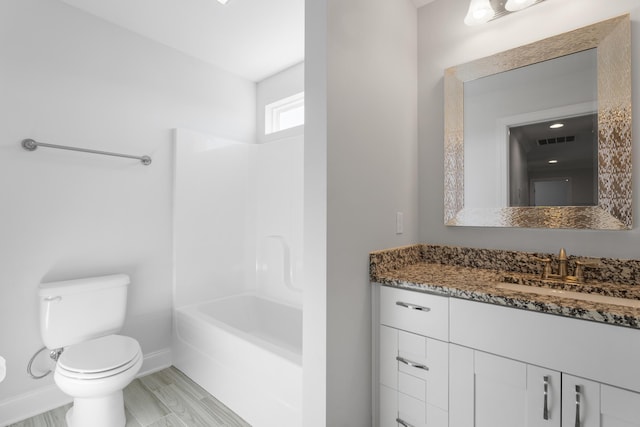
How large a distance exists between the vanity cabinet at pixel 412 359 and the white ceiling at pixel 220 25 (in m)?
1.92

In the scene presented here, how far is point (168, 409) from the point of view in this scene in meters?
1.91

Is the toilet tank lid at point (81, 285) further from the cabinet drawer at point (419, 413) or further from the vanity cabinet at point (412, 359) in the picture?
the cabinet drawer at point (419, 413)

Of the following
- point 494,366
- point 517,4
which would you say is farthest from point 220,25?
point 494,366

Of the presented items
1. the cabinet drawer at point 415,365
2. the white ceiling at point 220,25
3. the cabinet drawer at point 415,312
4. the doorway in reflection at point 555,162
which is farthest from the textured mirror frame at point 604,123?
the white ceiling at point 220,25

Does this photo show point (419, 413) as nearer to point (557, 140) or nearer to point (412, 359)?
point (412, 359)

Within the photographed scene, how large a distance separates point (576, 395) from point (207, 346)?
1.98m

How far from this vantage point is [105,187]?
2.14m

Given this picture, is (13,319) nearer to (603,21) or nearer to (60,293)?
(60,293)

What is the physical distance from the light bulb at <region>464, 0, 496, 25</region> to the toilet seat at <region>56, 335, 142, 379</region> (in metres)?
2.63

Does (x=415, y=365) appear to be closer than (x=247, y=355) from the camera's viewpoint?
Yes

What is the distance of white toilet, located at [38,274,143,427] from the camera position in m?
1.57

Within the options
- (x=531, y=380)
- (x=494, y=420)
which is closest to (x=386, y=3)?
(x=531, y=380)

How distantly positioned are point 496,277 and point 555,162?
25.6 inches

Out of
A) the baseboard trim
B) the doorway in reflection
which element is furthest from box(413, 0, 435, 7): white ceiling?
the baseboard trim
